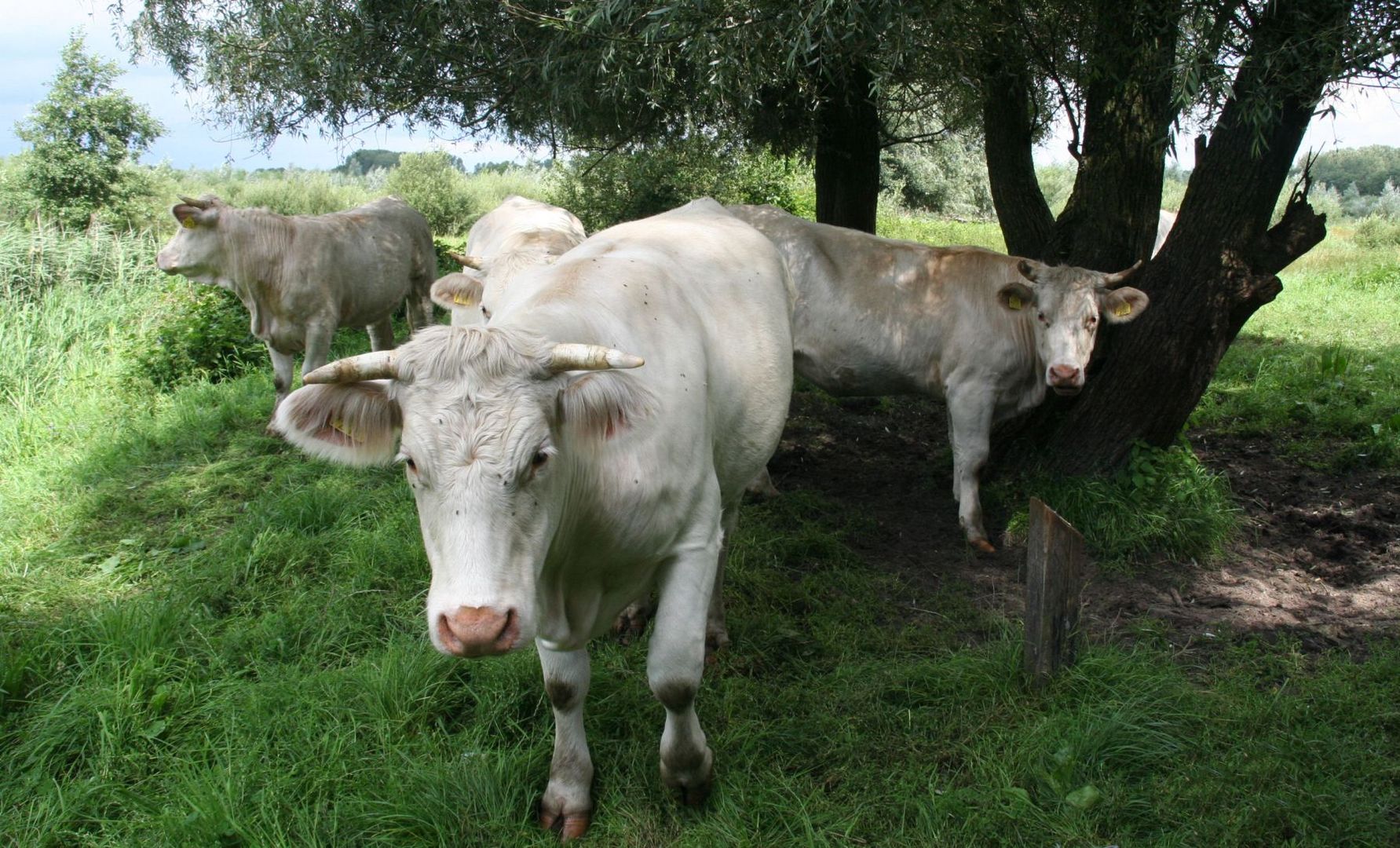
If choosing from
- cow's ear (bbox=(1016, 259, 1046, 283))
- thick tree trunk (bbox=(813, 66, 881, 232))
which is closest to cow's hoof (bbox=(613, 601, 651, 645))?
cow's ear (bbox=(1016, 259, 1046, 283))

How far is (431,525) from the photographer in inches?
92.9

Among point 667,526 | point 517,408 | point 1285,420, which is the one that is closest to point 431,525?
point 517,408

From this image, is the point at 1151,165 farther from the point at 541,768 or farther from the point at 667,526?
the point at 541,768

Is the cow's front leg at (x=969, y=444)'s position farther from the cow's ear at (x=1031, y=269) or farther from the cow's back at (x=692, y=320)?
the cow's back at (x=692, y=320)

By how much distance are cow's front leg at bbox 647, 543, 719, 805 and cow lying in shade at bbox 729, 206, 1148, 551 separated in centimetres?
329

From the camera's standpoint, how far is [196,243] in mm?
8305

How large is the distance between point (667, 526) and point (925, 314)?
14.2 ft

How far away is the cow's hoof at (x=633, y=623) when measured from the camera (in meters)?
4.53

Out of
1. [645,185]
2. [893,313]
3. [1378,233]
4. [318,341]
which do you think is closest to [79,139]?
[645,185]

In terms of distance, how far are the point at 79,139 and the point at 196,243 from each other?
1782cm

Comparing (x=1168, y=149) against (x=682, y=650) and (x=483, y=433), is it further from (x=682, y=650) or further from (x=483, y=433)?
(x=483, y=433)

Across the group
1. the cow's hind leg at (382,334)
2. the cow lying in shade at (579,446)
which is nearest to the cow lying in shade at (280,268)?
the cow's hind leg at (382,334)

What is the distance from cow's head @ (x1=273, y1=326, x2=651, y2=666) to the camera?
2.26 metres

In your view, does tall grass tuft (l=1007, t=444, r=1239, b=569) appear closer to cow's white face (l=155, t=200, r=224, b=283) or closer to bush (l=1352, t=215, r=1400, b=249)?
cow's white face (l=155, t=200, r=224, b=283)
